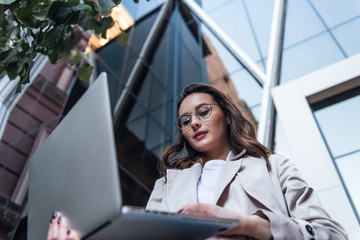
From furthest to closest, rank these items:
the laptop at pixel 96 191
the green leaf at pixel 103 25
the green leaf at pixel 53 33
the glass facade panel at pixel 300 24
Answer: the glass facade panel at pixel 300 24
the green leaf at pixel 103 25
the green leaf at pixel 53 33
the laptop at pixel 96 191

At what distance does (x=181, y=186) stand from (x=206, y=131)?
34 cm

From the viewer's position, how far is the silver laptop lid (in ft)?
2.12

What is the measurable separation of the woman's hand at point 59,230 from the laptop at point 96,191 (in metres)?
0.02

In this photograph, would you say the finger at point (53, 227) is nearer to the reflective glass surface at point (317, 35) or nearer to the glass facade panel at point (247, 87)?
the reflective glass surface at point (317, 35)

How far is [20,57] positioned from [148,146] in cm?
439

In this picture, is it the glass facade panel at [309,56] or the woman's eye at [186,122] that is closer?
the woman's eye at [186,122]

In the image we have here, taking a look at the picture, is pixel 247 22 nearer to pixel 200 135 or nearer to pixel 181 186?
pixel 200 135

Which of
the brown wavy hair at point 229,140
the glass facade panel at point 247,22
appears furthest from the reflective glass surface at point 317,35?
the brown wavy hair at point 229,140

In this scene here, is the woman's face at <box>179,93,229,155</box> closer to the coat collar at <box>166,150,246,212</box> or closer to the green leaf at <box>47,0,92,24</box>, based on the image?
the coat collar at <box>166,150,246,212</box>

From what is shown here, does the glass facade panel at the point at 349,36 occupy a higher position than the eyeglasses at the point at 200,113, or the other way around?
the eyeglasses at the point at 200,113

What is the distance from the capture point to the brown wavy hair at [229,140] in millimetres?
1451

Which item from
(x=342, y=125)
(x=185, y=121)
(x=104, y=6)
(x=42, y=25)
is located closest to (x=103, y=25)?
(x=42, y=25)

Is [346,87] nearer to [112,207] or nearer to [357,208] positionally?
[357,208]

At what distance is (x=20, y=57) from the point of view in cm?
177
